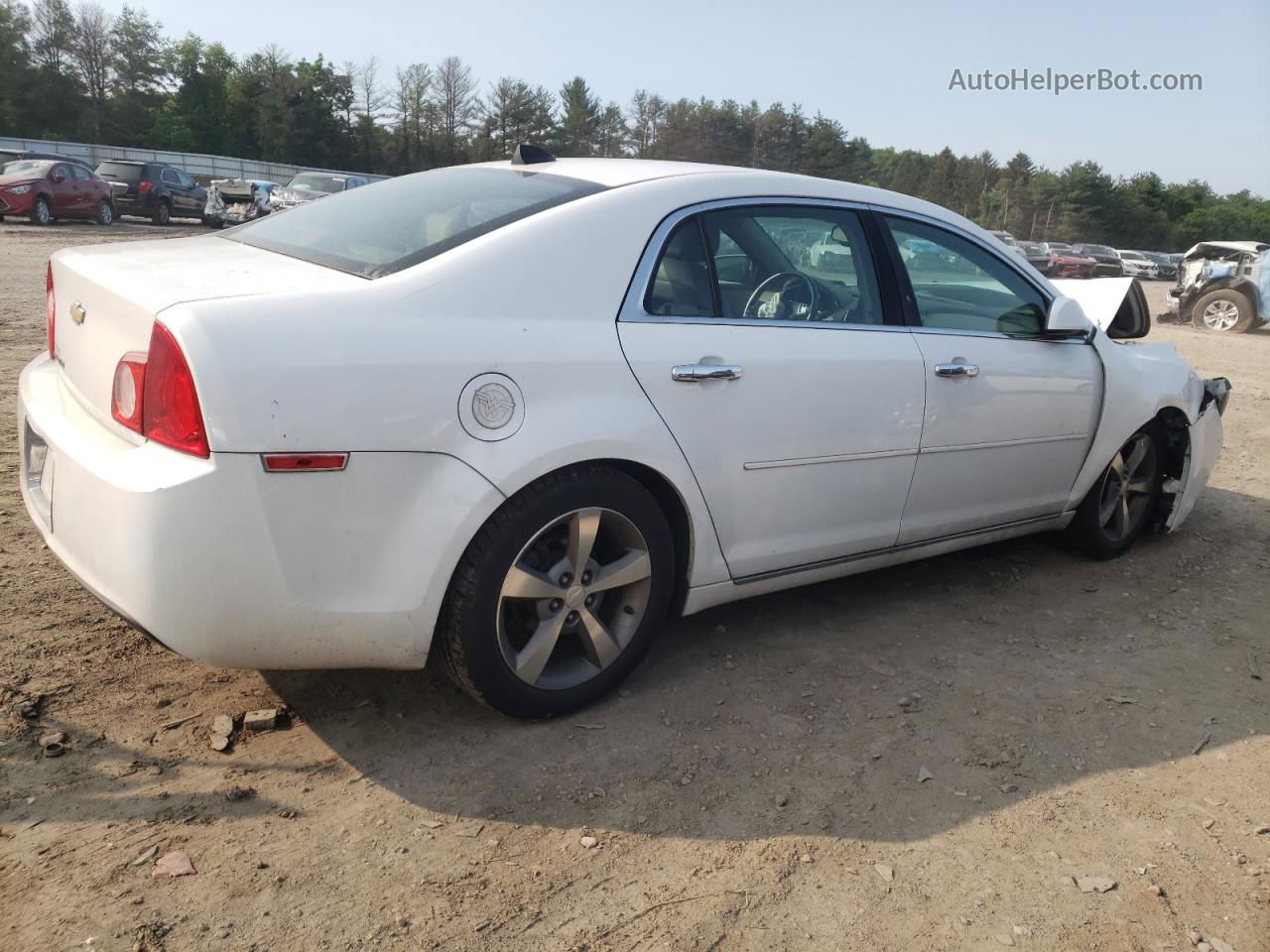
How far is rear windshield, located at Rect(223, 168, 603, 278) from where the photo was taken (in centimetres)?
278

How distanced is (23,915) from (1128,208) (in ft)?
288

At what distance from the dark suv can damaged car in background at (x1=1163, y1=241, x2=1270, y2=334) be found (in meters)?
22.9

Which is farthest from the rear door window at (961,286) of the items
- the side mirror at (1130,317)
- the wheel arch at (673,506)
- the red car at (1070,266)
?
the red car at (1070,266)

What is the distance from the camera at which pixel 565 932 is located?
2137mm

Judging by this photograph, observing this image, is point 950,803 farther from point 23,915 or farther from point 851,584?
point 23,915

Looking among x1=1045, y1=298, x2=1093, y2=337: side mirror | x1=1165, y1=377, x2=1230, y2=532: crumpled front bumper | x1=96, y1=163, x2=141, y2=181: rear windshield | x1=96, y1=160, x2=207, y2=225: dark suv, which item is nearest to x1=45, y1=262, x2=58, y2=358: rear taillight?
x1=1045, y1=298, x2=1093, y2=337: side mirror

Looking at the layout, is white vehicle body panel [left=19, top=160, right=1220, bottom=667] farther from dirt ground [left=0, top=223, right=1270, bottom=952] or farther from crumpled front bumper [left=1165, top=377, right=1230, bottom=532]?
crumpled front bumper [left=1165, top=377, right=1230, bottom=532]

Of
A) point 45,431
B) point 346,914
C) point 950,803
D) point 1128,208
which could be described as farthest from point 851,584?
point 1128,208

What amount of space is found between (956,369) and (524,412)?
178cm

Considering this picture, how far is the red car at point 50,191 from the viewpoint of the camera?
20.2m

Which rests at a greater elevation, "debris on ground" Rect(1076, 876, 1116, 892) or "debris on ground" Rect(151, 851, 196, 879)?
"debris on ground" Rect(1076, 876, 1116, 892)

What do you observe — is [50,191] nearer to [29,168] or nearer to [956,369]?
[29,168]

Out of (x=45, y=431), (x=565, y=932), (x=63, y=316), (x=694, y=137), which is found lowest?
(x=565, y=932)

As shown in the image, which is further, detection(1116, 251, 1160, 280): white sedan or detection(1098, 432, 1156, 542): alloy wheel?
detection(1116, 251, 1160, 280): white sedan
